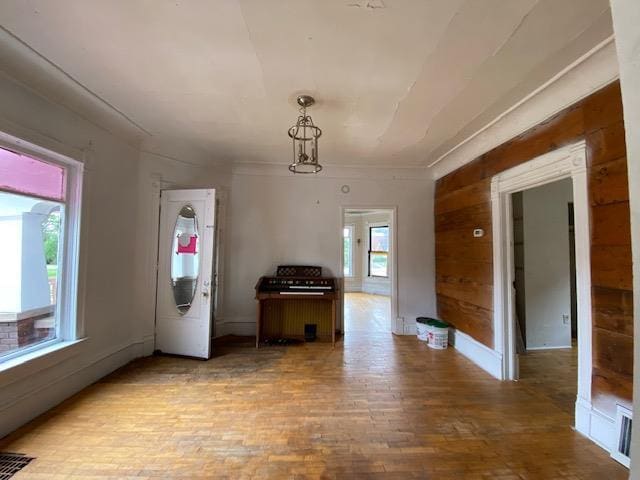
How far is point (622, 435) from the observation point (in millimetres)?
1829

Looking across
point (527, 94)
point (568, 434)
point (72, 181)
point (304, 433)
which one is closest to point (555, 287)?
point (568, 434)

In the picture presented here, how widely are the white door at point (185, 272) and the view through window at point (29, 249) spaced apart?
1098 millimetres

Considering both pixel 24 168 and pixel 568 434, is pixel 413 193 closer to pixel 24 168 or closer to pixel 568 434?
pixel 568 434

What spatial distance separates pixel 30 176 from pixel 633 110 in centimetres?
350

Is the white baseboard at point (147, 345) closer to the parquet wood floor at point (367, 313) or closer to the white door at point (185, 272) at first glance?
the white door at point (185, 272)

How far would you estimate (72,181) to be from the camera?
2.63m

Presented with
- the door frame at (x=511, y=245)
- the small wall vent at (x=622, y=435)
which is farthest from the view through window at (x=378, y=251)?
the small wall vent at (x=622, y=435)

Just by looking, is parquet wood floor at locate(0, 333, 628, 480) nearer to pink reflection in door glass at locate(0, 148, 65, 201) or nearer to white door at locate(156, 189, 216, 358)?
white door at locate(156, 189, 216, 358)

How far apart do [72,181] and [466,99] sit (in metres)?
3.68

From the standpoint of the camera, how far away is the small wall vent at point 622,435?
1.79 m

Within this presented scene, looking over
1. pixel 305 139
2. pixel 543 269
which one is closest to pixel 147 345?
pixel 305 139

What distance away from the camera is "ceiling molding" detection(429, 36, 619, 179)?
186 centimetres

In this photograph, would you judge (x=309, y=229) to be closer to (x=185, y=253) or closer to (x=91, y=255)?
(x=185, y=253)

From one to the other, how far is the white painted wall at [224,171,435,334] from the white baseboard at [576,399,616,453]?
7.96ft
